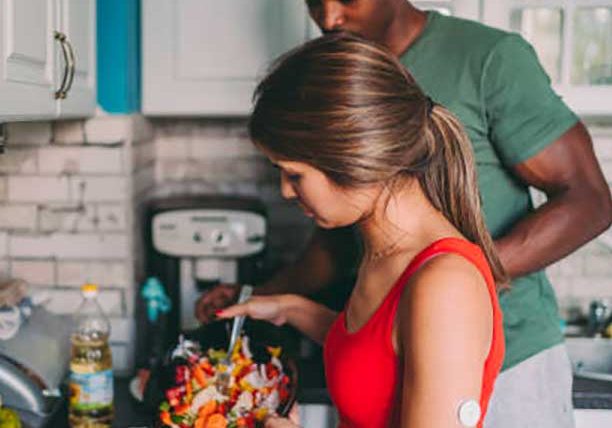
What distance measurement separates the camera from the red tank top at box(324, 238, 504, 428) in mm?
1108

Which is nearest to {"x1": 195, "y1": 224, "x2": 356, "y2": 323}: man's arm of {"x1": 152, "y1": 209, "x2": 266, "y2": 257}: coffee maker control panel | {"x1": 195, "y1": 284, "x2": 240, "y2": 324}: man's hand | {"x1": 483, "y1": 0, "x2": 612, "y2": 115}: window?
{"x1": 195, "y1": 284, "x2": 240, "y2": 324}: man's hand

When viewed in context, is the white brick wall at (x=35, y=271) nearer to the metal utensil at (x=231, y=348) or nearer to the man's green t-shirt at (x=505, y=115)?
the metal utensil at (x=231, y=348)

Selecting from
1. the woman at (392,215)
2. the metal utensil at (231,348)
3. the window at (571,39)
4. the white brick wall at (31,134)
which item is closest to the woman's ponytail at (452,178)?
the woman at (392,215)

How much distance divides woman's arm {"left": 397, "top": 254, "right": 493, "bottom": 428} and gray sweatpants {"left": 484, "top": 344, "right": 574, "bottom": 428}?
0.63 meters

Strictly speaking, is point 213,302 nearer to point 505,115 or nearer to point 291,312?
point 291,312

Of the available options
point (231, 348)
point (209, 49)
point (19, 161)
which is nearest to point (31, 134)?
point (19, 161)

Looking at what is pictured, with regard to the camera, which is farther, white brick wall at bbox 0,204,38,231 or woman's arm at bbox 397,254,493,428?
white brick wall at bbox 0,204,38,231

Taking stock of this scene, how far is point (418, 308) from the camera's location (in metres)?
1.03

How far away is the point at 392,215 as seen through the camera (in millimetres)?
1184

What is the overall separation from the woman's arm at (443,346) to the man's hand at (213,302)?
875 millimetres

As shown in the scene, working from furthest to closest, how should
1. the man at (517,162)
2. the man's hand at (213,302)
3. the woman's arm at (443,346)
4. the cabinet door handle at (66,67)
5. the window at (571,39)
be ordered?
1. the window at (571,39)
2. the man's hand at (213,302)
3. the cabinet door handle at (66,67)
4. the man at (517,162)
5. the woman's arm at (443,346)

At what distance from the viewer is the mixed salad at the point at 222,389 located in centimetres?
152

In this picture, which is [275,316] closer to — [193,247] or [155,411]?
[155,411]

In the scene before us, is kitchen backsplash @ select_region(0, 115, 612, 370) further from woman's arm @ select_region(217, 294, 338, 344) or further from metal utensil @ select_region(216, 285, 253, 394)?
woman's arm @ select_region(217, 294, 338, 344)
